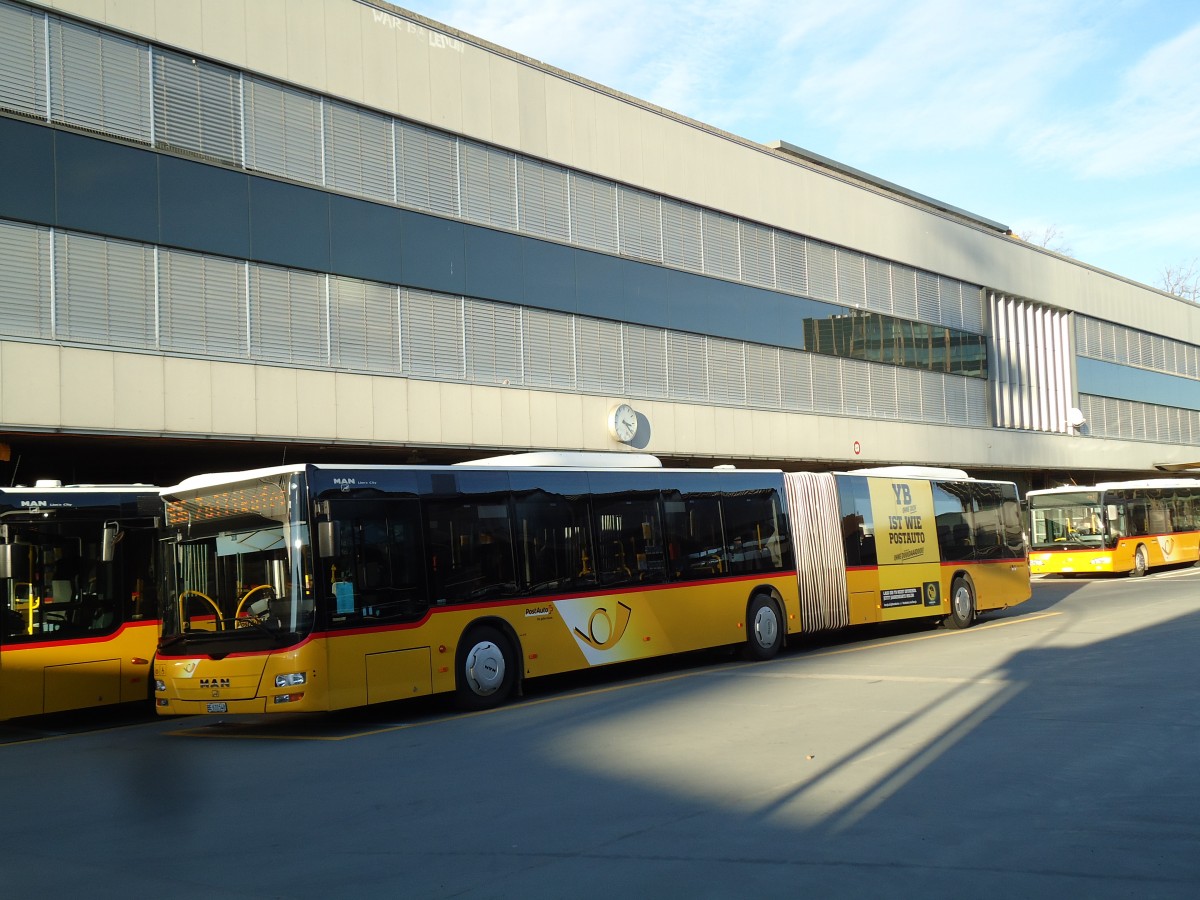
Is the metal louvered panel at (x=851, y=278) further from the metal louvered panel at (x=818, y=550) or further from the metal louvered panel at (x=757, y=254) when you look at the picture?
the metal louvered panel at (x=818, y=550)

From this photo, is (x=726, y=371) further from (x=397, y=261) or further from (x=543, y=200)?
(x=397, y=261)

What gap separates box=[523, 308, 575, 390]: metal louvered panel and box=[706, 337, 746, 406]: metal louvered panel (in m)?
4.78

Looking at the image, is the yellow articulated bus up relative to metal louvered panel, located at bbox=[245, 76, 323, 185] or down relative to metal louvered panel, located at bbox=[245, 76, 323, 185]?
down

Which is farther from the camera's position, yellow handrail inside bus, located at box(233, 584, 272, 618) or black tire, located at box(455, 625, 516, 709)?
black tire, located at box(455, 625, 516, 709)

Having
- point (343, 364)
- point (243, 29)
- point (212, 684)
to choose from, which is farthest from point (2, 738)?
point (243, 29)

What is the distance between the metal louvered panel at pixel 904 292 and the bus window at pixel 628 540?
839 inches

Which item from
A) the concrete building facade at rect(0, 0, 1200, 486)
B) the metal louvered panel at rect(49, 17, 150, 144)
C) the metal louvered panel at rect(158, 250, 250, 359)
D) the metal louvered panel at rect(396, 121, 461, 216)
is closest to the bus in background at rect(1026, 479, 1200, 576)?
the concrete building facade at rect(0, 0, 1200, 486)

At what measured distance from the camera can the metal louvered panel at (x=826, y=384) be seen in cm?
3203

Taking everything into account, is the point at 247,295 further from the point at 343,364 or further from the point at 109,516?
the point at 109,516

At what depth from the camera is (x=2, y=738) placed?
1380 cm

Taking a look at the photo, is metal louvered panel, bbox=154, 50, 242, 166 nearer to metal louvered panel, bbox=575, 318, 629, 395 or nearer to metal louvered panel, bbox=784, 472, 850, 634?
metal louvered panel, bbox=575, 318, 629, 395

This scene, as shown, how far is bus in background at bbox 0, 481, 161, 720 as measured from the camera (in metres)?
13.4

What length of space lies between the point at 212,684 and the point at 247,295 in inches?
377

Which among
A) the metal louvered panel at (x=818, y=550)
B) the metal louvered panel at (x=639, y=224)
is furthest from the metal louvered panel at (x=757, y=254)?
the metal louvered panel at (x=818, y=550)
